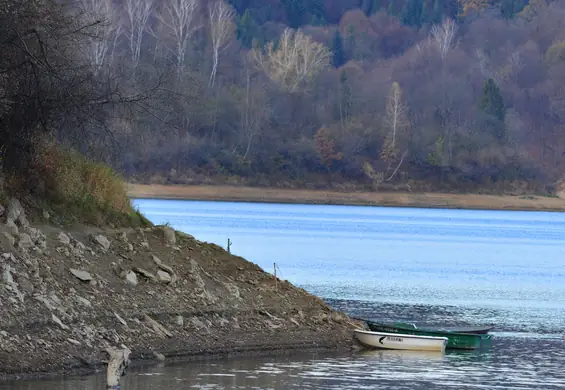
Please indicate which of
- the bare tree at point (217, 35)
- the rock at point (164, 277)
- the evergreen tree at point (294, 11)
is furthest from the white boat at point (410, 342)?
the evergreen tree at point (294, 11)

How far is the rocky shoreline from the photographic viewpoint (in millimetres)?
23922

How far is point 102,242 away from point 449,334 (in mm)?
8058

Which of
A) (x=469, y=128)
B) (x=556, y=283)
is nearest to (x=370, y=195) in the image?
(x=469, y=128)

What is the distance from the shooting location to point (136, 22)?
405 feet

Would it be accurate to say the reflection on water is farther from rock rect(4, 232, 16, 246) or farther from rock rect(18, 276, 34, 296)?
rock rect(4, 232, 16, 246)

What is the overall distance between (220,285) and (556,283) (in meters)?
29.5

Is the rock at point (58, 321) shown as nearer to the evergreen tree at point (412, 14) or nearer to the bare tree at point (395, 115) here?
the bare tree at point (395, 115)

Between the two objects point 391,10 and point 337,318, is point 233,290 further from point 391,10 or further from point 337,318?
point 391,10

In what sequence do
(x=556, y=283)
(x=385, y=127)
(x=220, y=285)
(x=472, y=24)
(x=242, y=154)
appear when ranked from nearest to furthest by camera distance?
1. (x=220, y=285)
2. (x=556, y=283)
3. (x=242, y=154)
4. (x=385, y=127)
5. (x=472, y=24)

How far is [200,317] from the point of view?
2750cm

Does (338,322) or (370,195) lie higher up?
(370,195)

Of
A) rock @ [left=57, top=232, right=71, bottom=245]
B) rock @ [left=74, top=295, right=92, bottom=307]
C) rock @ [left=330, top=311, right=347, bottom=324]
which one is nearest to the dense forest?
rock @ [left=330, top=311, right=347, bottom=324]

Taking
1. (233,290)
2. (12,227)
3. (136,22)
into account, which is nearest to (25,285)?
(12,227)

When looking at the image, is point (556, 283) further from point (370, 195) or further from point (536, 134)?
point (536, 134)
